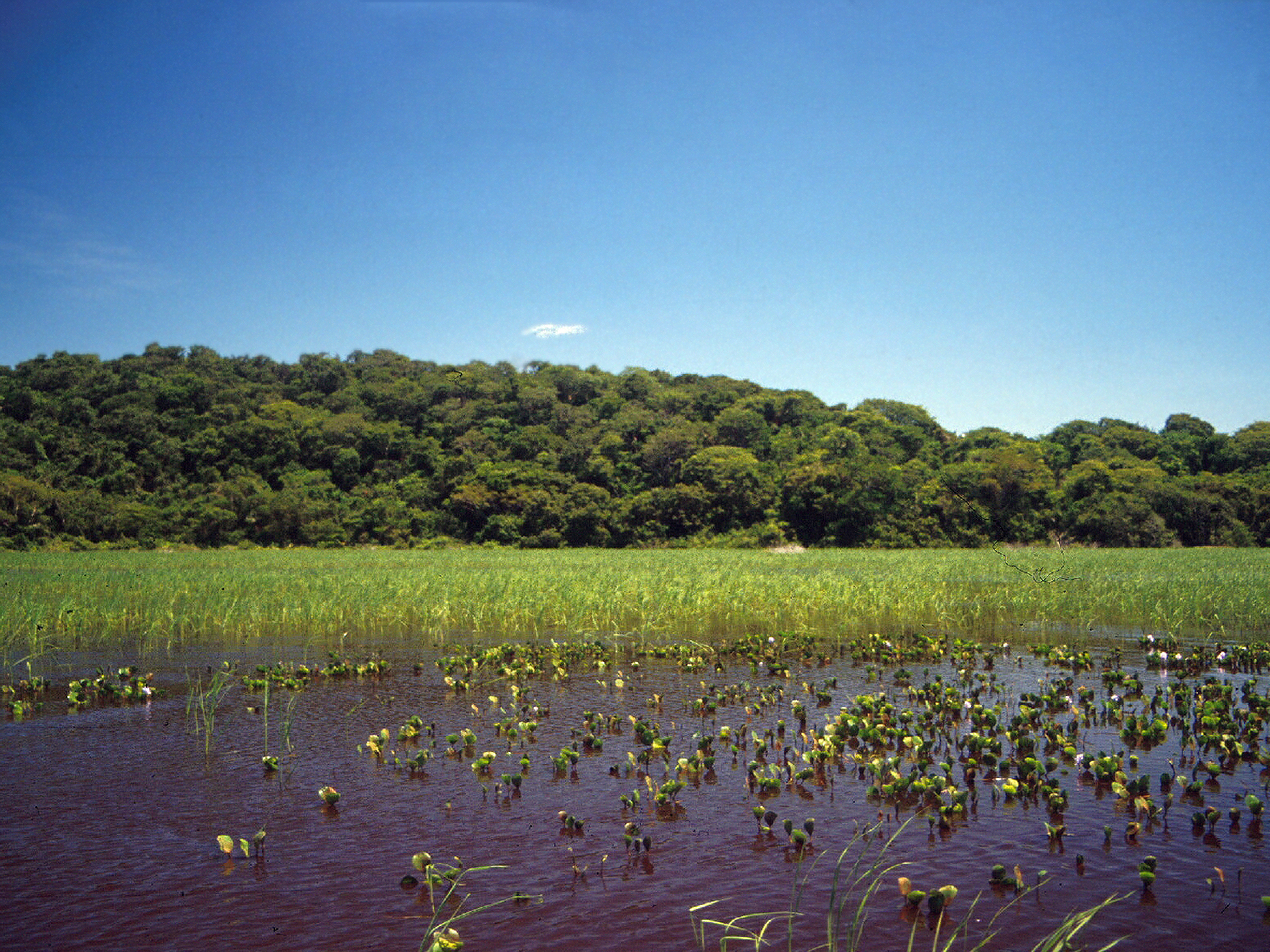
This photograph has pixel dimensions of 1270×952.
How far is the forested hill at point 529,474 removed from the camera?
46875mm

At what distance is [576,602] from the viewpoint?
15.0 m

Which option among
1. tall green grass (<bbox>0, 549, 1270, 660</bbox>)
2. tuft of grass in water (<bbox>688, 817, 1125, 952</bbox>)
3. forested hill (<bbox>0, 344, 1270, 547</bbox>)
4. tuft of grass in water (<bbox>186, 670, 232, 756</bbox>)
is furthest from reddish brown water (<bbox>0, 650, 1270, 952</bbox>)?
forested hill (<bbox>0, 344, 1270, 547</bbox>)

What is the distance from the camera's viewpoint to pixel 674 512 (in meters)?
52.6

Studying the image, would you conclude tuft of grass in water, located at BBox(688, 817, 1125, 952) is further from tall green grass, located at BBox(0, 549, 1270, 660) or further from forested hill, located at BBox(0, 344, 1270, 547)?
forested hill, located at BBox(0, 344, 1270, 547)

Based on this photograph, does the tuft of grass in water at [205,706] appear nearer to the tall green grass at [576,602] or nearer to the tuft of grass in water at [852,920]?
the tall green grass at [576,602]

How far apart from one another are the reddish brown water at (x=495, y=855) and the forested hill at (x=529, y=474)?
142 feet

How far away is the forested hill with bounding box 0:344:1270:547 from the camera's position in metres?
46.9

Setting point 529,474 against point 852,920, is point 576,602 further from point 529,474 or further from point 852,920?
point 529,474

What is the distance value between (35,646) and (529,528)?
41.0m

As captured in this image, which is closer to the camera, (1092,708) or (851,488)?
(1092,708)

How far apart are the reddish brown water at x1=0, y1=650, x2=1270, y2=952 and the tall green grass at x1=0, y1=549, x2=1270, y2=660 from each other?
661cm

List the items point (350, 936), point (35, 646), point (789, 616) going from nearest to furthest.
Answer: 1. point (350, 936)
2. point (35, 646)
3. point (789, 616)

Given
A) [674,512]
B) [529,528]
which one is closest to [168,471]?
[529,528]

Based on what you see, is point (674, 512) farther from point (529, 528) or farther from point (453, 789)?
point (453, 789)
